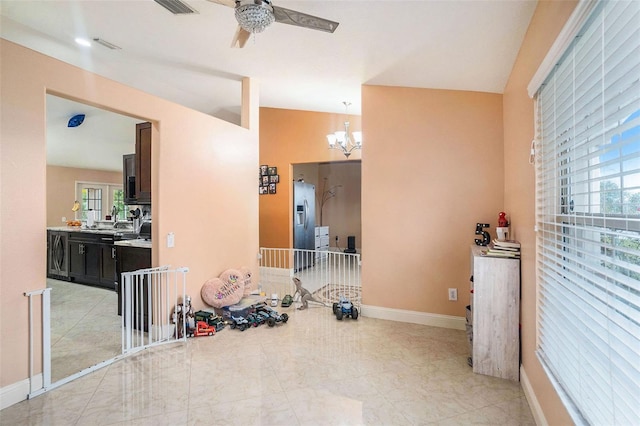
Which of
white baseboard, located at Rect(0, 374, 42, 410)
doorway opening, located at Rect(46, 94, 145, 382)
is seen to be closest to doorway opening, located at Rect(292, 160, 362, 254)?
doorway opening, located at Rect(46, 94, 145, 382)

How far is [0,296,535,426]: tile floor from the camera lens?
1.93 metres

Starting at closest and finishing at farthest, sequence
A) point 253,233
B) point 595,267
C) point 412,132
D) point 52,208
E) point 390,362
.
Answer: point 595,267
point 390,362
point 412,132
point 253,233
point 52,208

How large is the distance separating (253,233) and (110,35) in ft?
9.13

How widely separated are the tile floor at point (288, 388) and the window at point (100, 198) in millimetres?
6413

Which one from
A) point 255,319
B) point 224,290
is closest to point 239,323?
point 255,319

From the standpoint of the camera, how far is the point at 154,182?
310 cm

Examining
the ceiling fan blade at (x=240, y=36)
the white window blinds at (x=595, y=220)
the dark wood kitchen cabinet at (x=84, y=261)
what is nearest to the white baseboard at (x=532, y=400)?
the white window blinds at (x=595, y=220)

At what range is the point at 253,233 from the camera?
14.7 ft

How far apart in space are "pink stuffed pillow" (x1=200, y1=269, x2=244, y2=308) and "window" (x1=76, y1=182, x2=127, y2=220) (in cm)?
547

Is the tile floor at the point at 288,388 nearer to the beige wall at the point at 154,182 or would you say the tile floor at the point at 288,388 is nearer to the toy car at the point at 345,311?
the toy car at the point at 345,311

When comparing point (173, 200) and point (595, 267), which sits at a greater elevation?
point (173, 200)

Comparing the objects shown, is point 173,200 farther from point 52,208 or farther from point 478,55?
point 52,208

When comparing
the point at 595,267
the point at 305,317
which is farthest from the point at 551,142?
the point at 305,317

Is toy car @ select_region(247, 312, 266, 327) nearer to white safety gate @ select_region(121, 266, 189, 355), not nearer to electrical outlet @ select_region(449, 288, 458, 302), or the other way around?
white safety gate @ select_region(121, 266, 189, 355)
